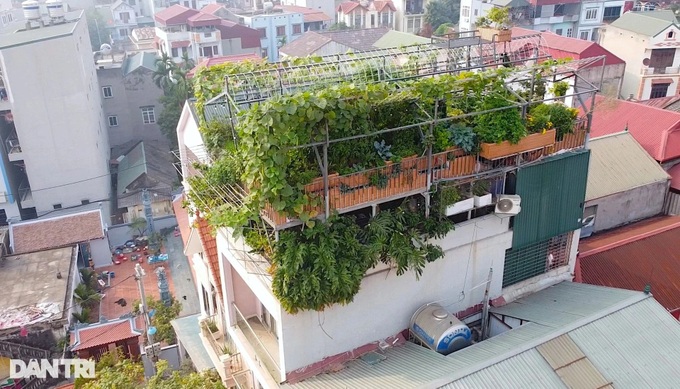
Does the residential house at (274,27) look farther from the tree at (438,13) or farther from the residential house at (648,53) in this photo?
the residential house at (648,53)

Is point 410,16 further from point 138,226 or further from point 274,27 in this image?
point 138,226

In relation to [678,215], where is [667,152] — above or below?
above

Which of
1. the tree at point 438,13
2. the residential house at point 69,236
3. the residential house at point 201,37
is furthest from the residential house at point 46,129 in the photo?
the tree at point 438,13

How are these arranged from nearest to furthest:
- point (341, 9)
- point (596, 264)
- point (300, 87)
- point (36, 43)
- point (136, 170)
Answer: point (300, 87) → point (596, 264) → point (36, 43) → point (136, 170) → point (341, 9)

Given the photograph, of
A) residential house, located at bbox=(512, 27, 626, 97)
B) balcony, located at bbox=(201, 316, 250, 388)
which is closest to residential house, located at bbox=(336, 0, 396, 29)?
residential house, located at bbox=(512, 27, 626, 97)

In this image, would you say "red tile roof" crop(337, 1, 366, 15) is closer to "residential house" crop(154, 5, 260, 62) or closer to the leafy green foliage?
"residential house" crop(154, 5, 260, 62)

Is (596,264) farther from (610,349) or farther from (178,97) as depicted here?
(178,97)

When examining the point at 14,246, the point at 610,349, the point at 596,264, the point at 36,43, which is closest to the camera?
the point at 610,349

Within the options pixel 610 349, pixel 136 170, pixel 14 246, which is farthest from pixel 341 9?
pixel 610 349
